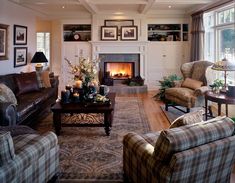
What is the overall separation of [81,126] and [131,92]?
450cm

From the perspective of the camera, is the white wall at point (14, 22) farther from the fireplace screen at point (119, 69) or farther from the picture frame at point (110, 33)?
the fireplace screen at point (119, 69)

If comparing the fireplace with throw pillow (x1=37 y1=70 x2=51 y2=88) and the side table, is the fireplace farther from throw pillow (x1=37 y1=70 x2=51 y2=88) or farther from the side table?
the side table

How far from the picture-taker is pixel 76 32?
9.46 meters

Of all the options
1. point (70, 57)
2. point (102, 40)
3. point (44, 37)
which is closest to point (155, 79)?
point (102, 40)

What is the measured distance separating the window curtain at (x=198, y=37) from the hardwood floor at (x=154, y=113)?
1.75m

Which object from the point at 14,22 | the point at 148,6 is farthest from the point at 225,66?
the point at 14,22

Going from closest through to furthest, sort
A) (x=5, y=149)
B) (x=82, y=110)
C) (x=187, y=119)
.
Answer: (x=5, y=149) < (x=187, y=119) < (x=82, y=110)

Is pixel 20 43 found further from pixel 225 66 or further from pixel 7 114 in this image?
pixel 225 66

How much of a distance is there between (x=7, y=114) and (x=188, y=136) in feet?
8.41

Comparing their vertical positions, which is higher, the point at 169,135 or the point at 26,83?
the point at 26,83

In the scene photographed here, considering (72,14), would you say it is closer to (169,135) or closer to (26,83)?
(26,83)

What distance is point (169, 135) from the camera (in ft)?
7.20

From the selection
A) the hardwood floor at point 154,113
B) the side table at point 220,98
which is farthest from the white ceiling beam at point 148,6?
the side table at point 220,98

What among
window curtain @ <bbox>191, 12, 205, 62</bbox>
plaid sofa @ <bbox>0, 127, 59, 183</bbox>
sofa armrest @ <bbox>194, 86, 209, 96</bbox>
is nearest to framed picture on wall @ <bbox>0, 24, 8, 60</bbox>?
plaid sofa @ <bbox>0, 127, 59, 183</bbox>
